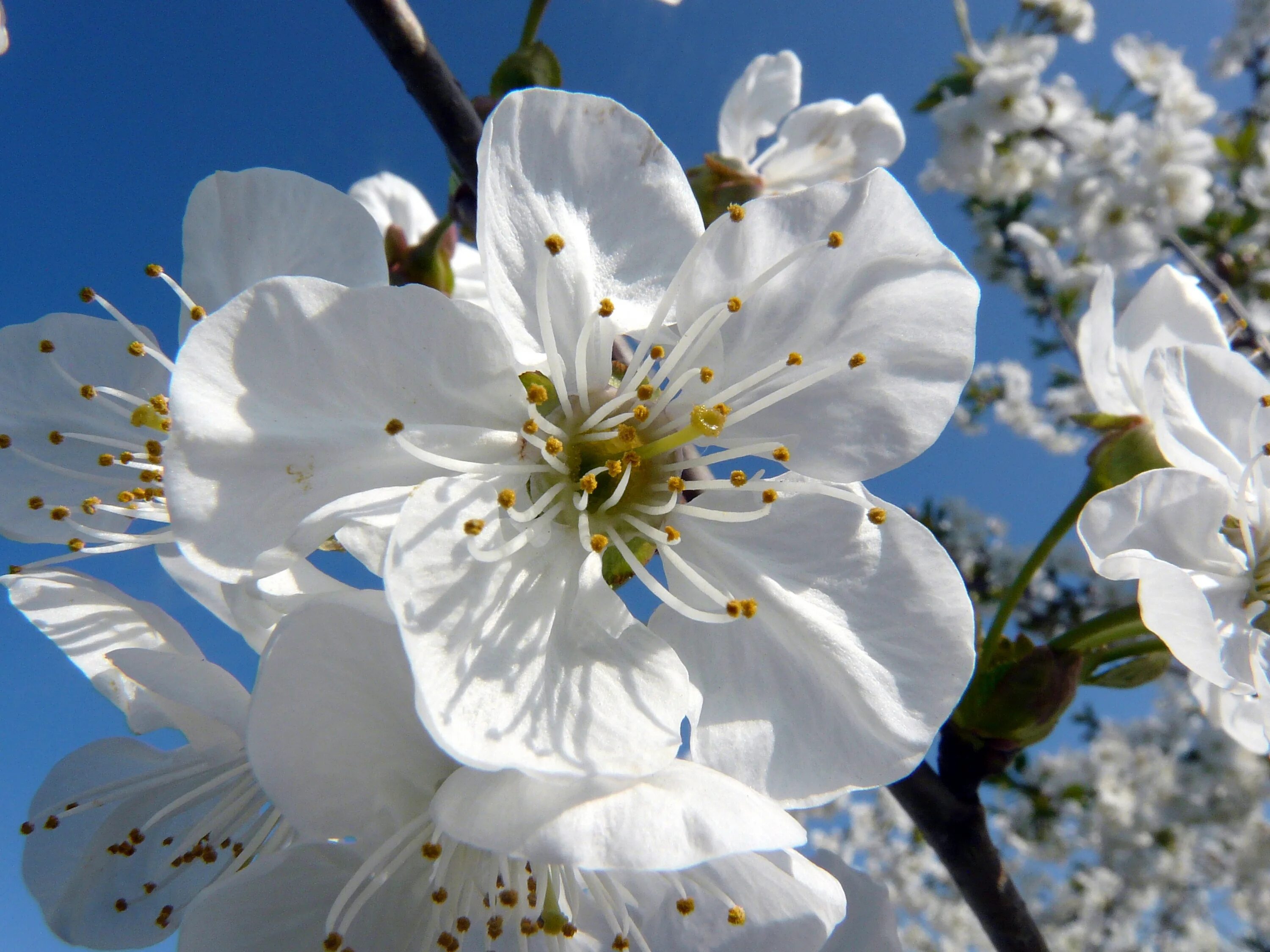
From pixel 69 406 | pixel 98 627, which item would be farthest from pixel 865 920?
pixel 69 406

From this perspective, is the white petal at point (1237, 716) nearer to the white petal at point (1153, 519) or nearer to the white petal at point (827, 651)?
the white petal at point (1153, 519)

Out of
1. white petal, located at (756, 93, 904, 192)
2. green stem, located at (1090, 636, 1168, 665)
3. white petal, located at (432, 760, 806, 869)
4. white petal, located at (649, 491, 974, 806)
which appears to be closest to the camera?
white petal, located at (432, 760, 806, 869)

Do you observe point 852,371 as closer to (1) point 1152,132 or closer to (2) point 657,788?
(2) point 657,788

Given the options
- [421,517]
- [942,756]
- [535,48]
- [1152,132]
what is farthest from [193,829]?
[1152,132]

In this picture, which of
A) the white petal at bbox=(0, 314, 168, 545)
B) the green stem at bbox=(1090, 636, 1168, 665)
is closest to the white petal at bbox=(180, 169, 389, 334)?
the white petal at bbox=(0, 314, 168, 545)

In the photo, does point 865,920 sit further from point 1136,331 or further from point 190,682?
point 1136,331

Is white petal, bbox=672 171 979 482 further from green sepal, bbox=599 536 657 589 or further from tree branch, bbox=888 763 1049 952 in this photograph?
tree branch, bbox=888 763 1049 952

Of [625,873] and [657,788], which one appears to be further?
[625,873]
